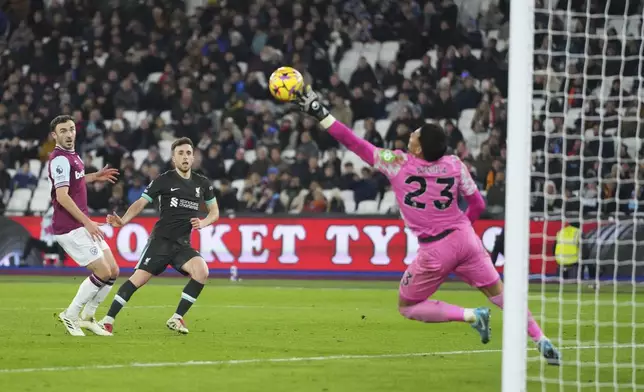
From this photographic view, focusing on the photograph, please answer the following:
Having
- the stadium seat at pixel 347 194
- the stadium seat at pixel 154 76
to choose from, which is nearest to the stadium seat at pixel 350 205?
the stadium seat at pixel 347 194

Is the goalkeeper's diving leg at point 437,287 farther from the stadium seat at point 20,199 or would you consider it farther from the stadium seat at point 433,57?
the stadium seat at point 20,199

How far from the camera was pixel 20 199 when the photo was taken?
88.8 feet

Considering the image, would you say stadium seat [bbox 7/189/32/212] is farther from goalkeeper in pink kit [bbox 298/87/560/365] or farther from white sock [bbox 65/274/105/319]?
goalkeeper in pink kit [bbox 298/87/560/365]

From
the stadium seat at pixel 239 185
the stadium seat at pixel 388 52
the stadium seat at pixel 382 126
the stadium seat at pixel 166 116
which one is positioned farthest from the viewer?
the stadium seat at pixel 388 52

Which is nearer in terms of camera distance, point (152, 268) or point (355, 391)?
point (355, 391)

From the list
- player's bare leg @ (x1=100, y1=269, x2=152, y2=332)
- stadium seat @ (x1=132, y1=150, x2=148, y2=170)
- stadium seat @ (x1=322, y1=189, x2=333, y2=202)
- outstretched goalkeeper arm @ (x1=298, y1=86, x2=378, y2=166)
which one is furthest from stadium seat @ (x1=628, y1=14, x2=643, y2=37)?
outstretched goalkeeper arm @ (x1=298, y1=86, x2=378, y2=166)

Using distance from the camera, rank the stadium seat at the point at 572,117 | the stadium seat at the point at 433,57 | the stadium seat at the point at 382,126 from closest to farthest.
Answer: the stadium seat at the point at 572,117 → the stadium seat at the point at 382,126 → the stadium seat at the point at 433,57

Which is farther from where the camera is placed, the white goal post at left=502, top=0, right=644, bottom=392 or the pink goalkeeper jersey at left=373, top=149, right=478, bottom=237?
the pink goalkeeper jersey at left=373, top=149, right=478, bottom=237

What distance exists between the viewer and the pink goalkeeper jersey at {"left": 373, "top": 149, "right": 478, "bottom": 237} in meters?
9.45

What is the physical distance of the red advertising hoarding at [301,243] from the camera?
73.9ft

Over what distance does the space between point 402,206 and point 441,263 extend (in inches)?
21.9

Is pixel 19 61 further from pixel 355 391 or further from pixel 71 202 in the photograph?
pixel 355 391

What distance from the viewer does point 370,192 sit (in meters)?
24.6

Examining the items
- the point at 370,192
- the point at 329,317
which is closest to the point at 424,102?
the point at 370,192
